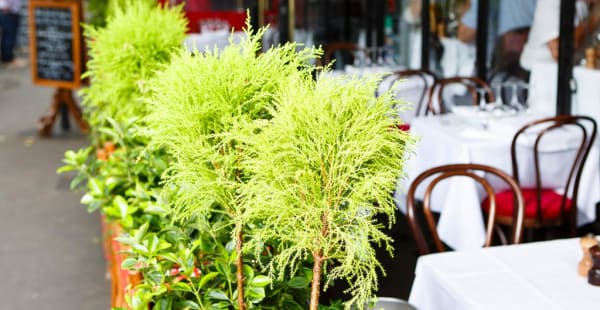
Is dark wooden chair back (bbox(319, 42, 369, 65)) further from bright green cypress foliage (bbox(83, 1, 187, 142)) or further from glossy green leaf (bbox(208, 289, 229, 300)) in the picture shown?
glossy green leaf (bbox(208, 289, 229, 300))

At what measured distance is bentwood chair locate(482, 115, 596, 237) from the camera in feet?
11.5

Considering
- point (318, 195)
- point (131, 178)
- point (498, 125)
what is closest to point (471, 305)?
point (318, 195)

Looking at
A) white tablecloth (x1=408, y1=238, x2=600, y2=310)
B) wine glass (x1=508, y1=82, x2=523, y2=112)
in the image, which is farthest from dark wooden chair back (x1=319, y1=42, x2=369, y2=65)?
white tablecloth (x1=408, y1=238, x2=600, y2=310)

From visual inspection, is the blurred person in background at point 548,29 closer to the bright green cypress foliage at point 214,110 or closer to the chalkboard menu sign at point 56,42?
the bright green cypress foliage at point 214,110

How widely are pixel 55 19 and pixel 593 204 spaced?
5.20 metres

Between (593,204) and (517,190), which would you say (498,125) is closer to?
(593,204)

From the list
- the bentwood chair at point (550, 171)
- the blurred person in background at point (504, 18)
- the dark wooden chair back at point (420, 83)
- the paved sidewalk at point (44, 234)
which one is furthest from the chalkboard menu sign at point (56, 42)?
the bentwood chair at point (550, 171)

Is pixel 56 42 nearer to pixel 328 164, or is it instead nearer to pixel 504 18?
pixel 504 18

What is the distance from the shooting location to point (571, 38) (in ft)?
14.4

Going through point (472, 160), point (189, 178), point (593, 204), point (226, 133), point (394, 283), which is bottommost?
point (394, 283)

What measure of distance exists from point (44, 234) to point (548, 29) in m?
3.30

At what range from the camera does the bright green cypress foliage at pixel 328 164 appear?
139 cm

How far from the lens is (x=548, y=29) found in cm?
487

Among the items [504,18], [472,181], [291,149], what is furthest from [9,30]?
[291,149]
